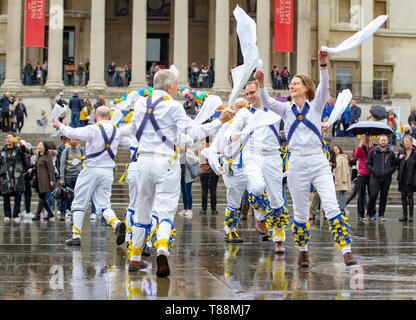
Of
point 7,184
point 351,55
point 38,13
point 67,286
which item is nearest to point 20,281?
point 67,286

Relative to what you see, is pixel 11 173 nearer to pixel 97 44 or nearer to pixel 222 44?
pixel 97 44

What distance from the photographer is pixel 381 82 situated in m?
48.9

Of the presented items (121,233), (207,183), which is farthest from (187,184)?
(121,233)

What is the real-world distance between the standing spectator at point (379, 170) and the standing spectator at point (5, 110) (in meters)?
19.9

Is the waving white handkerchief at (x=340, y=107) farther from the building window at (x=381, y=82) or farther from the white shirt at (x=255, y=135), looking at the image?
the building window at (x=381, y=82)

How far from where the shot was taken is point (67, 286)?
24.1 ft

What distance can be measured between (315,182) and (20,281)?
142 inches

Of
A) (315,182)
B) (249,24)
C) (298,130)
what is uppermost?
(249,24)

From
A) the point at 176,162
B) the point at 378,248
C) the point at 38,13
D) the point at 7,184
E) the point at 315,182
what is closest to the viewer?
the point at 176,162

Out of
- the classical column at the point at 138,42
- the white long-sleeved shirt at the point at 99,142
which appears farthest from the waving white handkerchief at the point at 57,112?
the classical column at the point at 138,42

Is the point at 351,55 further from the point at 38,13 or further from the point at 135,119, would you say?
the point at 135,119

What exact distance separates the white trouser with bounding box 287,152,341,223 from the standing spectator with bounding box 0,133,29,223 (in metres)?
9.01
